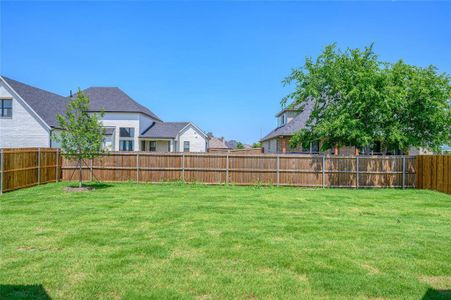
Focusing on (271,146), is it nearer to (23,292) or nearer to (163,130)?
(163,130)

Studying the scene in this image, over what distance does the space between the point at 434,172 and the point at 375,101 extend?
14.3ft

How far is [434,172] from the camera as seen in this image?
1576cm

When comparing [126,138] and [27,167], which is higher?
[126,138]

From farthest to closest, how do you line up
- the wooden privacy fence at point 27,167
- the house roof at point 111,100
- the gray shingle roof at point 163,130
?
the gray shingle roof at point 163,130 → the house roof at point 111,100 → the wooden privacy fence at point 27,167

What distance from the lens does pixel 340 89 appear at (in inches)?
684

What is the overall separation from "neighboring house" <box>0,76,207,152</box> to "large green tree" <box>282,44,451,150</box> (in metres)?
11.7

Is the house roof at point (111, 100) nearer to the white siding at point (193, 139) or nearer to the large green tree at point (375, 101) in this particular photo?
the white siding at point (193, 139)

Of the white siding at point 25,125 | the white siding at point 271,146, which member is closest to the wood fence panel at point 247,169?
the white siding at point 25,125

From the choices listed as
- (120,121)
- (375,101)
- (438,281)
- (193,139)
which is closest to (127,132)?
(120,121)

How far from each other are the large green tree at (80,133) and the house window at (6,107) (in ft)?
38.2

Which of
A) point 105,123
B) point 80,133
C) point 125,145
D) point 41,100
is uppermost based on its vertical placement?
point 41,100

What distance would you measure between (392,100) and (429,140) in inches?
158

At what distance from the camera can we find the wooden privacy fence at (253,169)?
17156 millimetres

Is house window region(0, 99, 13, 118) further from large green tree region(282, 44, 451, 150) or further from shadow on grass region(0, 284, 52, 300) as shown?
shadow on grass region(0, 284, 52, 300)
